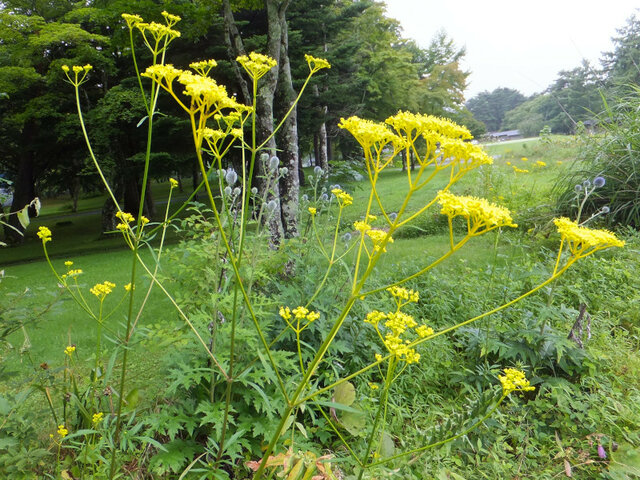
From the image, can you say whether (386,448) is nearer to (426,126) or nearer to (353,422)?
(353,422)

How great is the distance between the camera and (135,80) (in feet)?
35.1

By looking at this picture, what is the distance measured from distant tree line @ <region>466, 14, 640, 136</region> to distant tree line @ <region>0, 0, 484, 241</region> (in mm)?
4872

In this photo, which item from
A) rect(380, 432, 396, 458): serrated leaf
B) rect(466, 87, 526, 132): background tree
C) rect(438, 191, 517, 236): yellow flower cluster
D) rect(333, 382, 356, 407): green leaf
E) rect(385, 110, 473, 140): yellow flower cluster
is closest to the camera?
rect(438, 191, 517, 236): yellow flower cluster

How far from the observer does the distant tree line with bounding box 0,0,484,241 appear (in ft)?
26.3

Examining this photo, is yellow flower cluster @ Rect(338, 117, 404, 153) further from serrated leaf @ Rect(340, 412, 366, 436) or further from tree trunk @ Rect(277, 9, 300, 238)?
tree trunk @ Rect(277, 9, 300, 238)

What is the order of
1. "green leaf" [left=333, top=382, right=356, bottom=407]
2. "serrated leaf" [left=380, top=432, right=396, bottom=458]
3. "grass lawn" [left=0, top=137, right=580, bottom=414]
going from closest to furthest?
"serrated leaf" [left=380, top=432, right=396, bottom=458], "green leaf" [left=333, top=382, right=356, bottom=407], "grass lawn" [left=0, top=137, right=580, bottom=414]

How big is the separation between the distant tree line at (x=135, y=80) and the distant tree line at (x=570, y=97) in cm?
487

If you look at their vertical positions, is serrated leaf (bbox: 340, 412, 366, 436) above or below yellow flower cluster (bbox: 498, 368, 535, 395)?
below

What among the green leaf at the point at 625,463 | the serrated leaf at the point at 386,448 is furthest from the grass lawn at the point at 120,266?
the green leaf at the point at 625,463

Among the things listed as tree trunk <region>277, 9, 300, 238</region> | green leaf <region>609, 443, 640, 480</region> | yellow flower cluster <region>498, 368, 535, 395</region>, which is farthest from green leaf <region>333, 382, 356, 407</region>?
tree trunk <region>277, 9, 300, 238</region>

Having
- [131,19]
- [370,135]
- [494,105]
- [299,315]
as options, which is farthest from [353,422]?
[494,105]

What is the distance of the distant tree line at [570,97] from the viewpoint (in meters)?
6.89

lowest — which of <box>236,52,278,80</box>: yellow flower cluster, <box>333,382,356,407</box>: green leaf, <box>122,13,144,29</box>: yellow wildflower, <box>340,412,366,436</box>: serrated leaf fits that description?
<box>340,412,366,436</box>: serrated leaf

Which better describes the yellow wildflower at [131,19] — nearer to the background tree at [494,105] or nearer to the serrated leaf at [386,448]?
the serrated leaf at [386,448]
